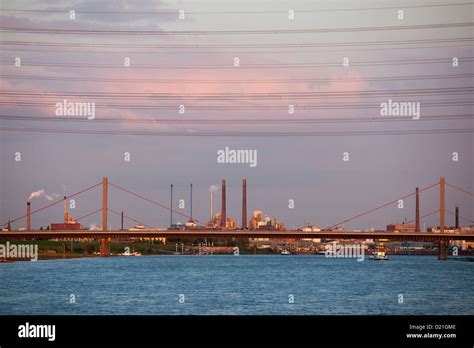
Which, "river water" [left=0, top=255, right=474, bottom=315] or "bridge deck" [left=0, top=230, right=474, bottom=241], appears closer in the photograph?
"river water" [left=0, top=255, right=474, bottom=315]

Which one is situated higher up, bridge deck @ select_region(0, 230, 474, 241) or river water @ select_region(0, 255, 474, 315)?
bridge deck @ select_region(0, 230, 474, 241)

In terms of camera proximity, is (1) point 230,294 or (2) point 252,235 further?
(2) point 252,235

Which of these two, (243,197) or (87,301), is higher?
(243,197)

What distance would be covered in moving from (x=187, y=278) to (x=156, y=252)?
95054 mm

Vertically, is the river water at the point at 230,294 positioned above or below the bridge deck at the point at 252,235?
below

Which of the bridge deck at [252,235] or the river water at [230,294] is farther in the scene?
the bridge deck at [252,235]

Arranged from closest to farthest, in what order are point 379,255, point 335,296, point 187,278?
1. point 335,296
2. point 187,278
3. point 379,255

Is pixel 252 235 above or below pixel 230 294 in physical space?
above
